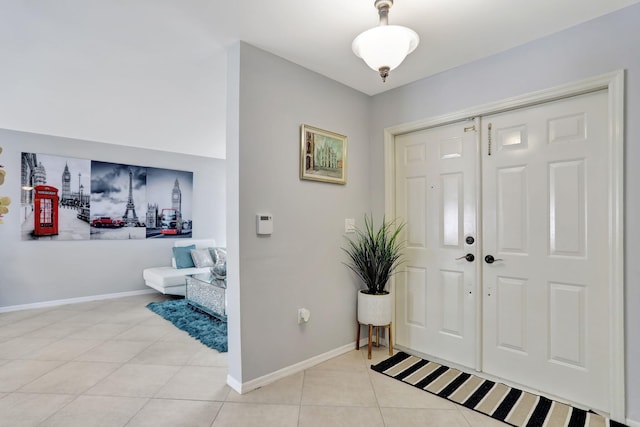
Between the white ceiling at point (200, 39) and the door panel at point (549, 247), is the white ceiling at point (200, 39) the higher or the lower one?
the higher one

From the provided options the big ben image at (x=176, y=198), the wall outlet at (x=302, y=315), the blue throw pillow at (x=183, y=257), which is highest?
the big ben image at (x=176, y=198)

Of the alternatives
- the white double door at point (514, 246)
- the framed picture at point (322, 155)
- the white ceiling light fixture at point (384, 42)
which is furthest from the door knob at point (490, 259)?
the white ceiling light fixture at point (384, 42)

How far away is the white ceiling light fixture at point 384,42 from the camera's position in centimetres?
162

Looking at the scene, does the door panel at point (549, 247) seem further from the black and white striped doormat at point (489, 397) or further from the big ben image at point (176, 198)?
the big ben image at point (176, 198)

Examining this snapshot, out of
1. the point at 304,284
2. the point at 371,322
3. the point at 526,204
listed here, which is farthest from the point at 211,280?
the point at 526,204

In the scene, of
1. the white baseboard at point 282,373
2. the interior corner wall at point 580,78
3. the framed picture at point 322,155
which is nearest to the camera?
the interior corner wall at point 580,78

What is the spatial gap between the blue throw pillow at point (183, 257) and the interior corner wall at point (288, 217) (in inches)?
124

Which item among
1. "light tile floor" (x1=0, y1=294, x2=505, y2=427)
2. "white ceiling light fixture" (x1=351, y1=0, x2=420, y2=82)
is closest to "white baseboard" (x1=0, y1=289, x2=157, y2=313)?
"light tile floor" (x1=0, y1=294, x2=505, y2=427)

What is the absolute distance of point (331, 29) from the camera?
6.89 ft

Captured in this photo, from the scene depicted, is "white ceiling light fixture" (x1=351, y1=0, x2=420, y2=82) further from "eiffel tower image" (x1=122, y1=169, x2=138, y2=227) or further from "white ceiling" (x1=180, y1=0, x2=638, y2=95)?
"eiffel tower image" (x1=122, y1=169, x2=138, y2=227)

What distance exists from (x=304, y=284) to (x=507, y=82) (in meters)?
2.09

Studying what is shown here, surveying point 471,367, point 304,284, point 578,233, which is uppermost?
point 578,233

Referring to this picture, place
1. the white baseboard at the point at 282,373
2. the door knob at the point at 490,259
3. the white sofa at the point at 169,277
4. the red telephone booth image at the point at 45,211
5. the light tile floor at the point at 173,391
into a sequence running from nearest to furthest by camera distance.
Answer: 1. the light tile floor at the point at 173,391
2. the white baseboard at the point at 282,373
3. the door knob at the point at 490,259
4. the red telephone booth image at the point at 45,211
5. the white sofa at the point at 169,277

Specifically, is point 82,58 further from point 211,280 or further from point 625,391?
point 625,391
